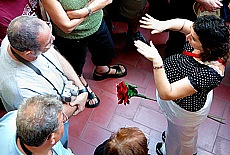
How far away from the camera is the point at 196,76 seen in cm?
194

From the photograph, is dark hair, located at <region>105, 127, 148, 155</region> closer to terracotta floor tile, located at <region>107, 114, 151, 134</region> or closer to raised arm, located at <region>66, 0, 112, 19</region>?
raised arm, located at <region>66, 0, 112, 19</region>

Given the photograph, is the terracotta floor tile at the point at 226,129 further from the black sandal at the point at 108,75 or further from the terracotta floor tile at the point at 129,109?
the black sandal at the point at 108,75

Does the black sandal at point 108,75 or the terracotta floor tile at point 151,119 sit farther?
the black sandal at point 108,75

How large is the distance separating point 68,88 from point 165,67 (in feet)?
2.02

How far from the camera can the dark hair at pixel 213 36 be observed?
1.87 meters

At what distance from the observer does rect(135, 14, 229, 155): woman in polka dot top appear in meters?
1.89

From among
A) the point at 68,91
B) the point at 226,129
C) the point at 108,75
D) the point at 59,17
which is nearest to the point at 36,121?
the point at 68,91

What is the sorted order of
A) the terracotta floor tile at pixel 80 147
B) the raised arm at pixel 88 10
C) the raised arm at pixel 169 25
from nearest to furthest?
the raised arm at pixel 169 25 < the raised arm at pixel 88 10 < the terracotta floor tile at pixel 80 147

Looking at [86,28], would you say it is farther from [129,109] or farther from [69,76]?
[129,109]

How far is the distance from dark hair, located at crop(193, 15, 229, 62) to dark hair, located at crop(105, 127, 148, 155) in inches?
22.9

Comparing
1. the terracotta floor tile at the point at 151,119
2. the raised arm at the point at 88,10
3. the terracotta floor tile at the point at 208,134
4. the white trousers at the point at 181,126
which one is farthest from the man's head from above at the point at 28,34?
the terracotta floor tile at the point at 208,134


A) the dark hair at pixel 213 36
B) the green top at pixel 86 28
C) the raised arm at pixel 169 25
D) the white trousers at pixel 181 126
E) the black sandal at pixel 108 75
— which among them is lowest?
the black sandal at pixel 108 75

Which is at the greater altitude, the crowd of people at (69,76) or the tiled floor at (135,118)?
the crowd of people at (69,76)

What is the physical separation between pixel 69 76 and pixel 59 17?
385 mm
